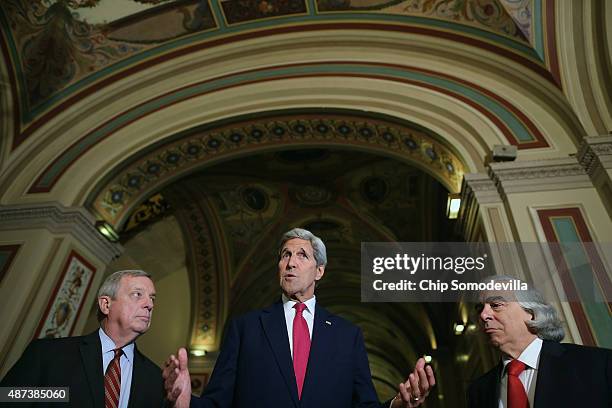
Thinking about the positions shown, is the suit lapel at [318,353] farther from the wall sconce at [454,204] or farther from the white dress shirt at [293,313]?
the wall sconce at [454,204]

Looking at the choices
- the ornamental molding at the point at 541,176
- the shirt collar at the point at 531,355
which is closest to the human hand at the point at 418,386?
the shirt collar at the point at 531,355

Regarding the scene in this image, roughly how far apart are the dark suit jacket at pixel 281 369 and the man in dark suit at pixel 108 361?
13.8 inches

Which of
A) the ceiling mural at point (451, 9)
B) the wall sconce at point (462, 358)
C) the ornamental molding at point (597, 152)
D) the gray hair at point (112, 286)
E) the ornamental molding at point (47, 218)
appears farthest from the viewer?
the wall sconce at point (462, 358)

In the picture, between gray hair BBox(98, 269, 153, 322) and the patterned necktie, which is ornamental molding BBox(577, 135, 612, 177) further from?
the patterned necktie

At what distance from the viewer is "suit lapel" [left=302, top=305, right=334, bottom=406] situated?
67.4 inches

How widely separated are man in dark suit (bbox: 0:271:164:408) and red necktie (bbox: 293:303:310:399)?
623 millimetres

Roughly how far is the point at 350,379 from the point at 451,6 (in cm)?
530

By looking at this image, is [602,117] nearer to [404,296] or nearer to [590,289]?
[590,289]

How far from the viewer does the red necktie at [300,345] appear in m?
1.77

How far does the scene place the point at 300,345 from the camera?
1.85 m

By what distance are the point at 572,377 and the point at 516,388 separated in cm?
20

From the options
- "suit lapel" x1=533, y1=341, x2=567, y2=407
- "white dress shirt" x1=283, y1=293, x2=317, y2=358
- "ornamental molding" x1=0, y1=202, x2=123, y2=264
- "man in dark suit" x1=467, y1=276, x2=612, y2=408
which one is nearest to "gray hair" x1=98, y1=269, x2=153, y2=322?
"white dress shirt" x1=283, y1=293, x2=317, y2=358

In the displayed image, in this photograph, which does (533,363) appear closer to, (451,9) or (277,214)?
(451,9)

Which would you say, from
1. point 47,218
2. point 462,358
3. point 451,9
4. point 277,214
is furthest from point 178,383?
point 277,214
